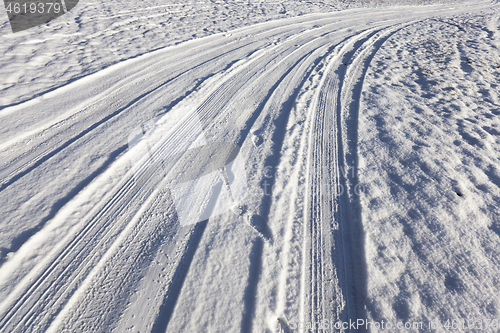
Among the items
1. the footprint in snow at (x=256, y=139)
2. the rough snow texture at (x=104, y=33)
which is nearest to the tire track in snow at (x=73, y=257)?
the footprint in snow at (x=256, y=139)

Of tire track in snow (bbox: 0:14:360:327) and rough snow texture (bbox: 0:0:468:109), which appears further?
rough snow texture (bbox: 0:0:468:109)

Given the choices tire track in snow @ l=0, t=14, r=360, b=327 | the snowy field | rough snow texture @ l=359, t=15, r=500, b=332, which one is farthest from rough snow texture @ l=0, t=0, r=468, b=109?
rough snow texture @ l=359, t=15, r=500, b=332

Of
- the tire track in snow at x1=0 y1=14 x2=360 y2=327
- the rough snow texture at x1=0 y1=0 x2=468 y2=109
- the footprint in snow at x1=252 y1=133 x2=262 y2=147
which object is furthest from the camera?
the rough snow texture at x1=0 y1=0 x2=468 y2=109

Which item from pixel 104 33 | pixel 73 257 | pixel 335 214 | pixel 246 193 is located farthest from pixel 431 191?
pixel 104 33

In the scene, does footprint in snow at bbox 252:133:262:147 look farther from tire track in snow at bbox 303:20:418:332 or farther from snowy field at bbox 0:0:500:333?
tire track in snow at bbox 303:20:418:332

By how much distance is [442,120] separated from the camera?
11.9ft

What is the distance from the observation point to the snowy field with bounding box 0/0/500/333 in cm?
185

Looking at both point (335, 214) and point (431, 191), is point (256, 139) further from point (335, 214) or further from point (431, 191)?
point (431, 191)

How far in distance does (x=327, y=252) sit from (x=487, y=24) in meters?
10.4

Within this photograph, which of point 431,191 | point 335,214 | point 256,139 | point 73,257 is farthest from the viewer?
point 256,139

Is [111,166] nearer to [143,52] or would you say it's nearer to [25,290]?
[25,290]

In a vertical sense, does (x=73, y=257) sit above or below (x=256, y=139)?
below

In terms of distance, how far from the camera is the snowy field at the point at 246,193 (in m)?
1.85

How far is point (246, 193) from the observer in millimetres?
2658
